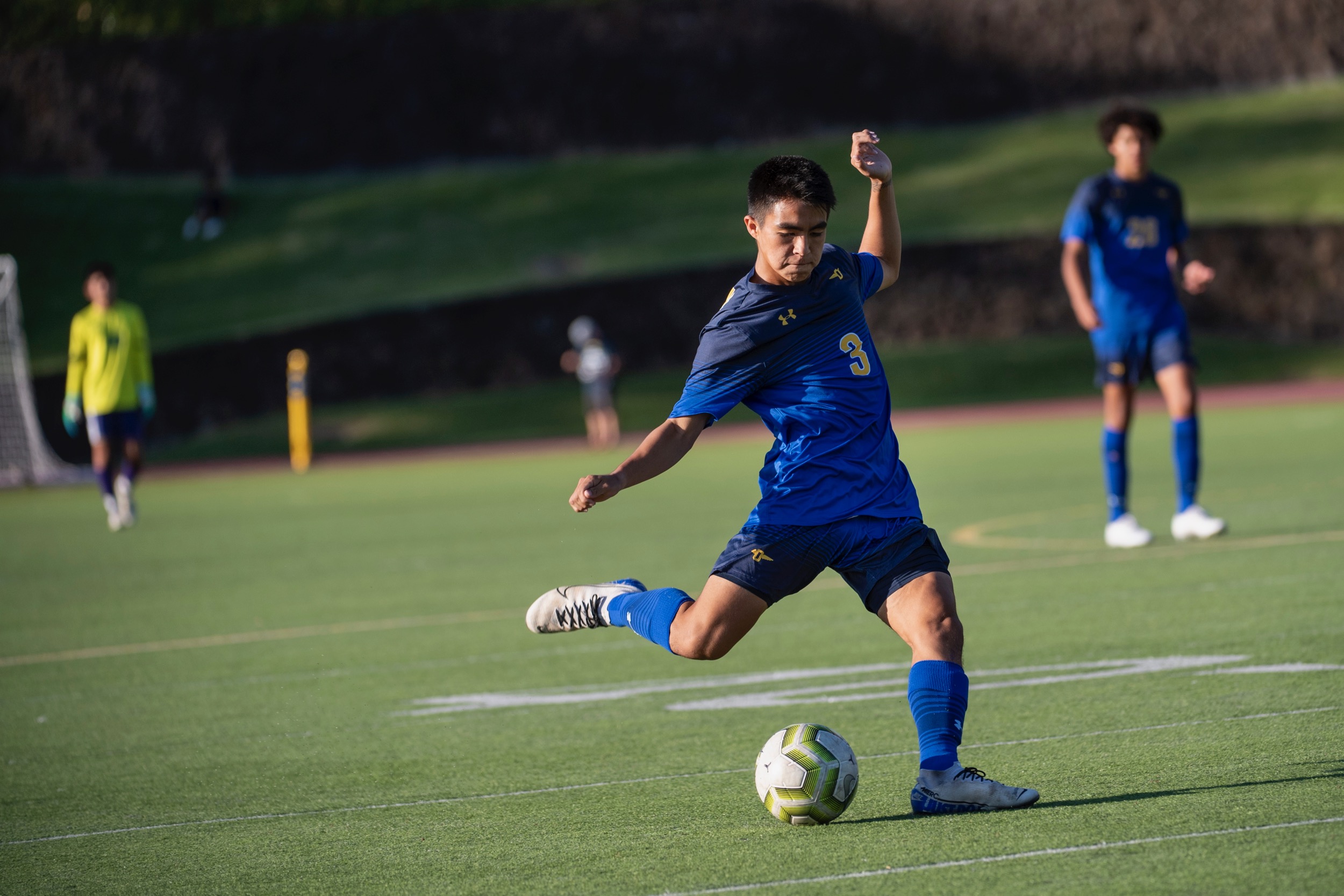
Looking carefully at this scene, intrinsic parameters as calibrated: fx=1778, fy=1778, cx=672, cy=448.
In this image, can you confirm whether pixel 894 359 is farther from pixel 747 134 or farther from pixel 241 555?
pixel 241 555

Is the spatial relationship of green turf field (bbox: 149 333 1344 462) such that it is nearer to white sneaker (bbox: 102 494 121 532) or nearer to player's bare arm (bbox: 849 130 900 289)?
white sneaker (bbox: 102 494 121 532)

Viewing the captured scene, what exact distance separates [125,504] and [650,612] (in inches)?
560

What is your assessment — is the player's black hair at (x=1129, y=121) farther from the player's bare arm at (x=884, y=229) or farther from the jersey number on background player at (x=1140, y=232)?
the player's bare arm at (x=884, y=229)

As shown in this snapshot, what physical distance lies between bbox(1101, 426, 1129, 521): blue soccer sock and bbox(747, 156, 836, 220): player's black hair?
6.66m

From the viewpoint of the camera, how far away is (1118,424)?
38.1ft

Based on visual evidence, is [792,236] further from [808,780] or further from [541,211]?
[541,211]

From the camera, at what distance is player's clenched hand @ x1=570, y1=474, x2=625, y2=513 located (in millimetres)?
5012

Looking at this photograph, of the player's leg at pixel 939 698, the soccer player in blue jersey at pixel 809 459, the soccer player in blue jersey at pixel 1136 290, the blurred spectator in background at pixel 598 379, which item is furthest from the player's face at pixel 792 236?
the blurred spectator in background at pixel 598 379

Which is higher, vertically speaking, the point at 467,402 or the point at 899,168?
the point at 899,168

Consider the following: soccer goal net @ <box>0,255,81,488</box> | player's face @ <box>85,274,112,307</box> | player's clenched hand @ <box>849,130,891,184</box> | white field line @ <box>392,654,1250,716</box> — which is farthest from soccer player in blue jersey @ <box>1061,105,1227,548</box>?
soccer goal net @ <box>0,255,81,488</box>

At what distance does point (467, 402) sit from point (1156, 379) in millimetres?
30324

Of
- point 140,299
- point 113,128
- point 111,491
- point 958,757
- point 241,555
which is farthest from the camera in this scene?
point 113,128

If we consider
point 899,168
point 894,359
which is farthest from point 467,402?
point 899,168

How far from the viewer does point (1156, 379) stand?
1162 centimetres
